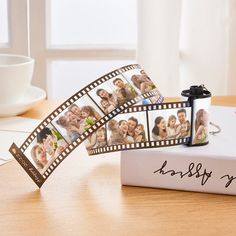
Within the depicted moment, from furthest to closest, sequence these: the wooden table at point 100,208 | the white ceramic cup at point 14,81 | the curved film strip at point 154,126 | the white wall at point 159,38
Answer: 1. the white wall at point 159,38
2. the white ceramic cup at point 14,81
3. the curved film strip at point 154,126
4. the wooden table at point 100,208

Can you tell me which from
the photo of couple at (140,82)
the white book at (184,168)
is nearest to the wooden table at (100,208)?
the white book at (184,168)

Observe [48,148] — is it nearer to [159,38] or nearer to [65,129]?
[65,129]

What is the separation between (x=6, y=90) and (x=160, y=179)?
0.47 m

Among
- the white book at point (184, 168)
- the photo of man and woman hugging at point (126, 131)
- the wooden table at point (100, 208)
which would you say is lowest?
the wooden table at point (100, 208)

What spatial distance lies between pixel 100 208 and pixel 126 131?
121 mm

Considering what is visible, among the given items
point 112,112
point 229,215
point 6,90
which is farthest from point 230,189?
point 6,90

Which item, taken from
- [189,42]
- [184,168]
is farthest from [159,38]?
[184,168]

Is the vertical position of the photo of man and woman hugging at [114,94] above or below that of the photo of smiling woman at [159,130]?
above

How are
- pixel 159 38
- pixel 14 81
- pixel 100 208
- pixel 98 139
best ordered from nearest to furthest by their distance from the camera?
1. pixel 100 208
2. pixel 98 139
3. pixel 14 81
4. pixel 159 38

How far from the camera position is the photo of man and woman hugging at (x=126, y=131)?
75cm

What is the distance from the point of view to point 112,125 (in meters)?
0.78

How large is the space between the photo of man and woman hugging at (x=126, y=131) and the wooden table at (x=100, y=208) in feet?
0.20

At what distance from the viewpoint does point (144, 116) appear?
2.49ft

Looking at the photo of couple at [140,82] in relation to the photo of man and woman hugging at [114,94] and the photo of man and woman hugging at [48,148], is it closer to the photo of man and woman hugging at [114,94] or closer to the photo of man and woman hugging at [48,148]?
the photo of man and woman hugging at [114,94]
